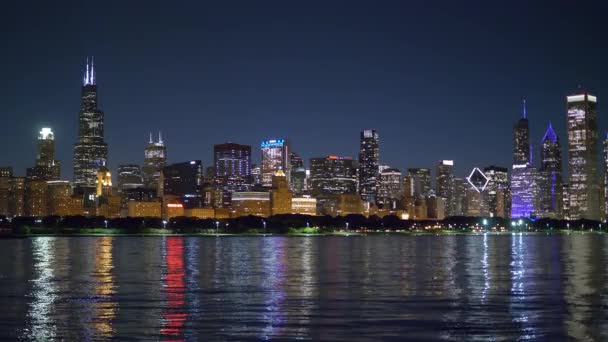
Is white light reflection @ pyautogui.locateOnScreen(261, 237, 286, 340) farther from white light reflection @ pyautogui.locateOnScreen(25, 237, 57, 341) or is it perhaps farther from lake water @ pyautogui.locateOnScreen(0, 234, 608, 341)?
white light reflection @ pyautogui.locateOnScreen(25, 237, 57, 341)

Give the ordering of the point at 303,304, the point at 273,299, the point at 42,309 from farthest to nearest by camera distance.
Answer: the point at 273,299 → the point at 303,304 → the point at 42,309

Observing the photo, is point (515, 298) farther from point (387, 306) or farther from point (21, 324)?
point (21, 324)

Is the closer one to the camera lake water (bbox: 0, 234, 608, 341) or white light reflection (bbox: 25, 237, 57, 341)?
white light reflection (bbox: 25, 237, 57, 341)

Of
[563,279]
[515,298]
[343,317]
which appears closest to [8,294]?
→ [343,317]

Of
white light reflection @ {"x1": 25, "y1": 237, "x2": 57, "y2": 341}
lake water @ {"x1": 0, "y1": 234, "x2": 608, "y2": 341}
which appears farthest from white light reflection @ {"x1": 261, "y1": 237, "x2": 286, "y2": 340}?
white light reflection @ {"x1": 25, "y1": 237, "x2": 57, "y2": 341}

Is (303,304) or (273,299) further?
(273,299)

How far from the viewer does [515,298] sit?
47.4 meters

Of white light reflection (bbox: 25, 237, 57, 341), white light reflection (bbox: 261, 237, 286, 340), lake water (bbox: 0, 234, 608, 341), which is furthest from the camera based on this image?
white light reflection (bbox: 261, 237, 286, 340)

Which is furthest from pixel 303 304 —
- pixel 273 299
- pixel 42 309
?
pixel 42 309

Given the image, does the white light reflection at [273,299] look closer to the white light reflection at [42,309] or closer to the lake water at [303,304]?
the lake water at [303,304]

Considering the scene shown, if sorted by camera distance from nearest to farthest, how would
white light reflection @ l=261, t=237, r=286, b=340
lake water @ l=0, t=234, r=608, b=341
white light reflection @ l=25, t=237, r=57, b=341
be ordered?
white light reflection @ l=25, t=237, r=57, b=341 < lake water @ l=0, t=234, r=608, b=341 < white light reflection @ l=261, t=237, r=286, b=340

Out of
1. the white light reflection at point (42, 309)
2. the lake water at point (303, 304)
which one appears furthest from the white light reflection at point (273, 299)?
the white light reflection at point (42, 309)

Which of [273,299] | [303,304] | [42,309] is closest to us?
[42,309]

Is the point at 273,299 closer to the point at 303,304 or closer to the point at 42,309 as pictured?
the point at 303,304
